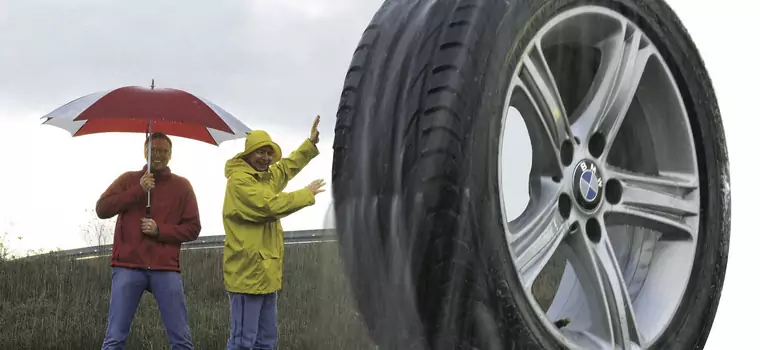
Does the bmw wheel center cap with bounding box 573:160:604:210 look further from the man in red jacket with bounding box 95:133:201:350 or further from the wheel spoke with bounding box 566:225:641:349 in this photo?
the man in red jacket with bounding box 95:133:201:350

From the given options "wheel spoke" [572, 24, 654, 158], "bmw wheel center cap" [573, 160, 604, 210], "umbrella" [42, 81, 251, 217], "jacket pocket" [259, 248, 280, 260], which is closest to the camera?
"bmw wheel center cap" [573, 160, 604, 210]

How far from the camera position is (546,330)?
2496 mm

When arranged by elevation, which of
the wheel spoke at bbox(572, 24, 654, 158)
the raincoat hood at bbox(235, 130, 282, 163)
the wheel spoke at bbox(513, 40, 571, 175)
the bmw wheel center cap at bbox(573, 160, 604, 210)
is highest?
the raincoat hood at bbox(235, 130, 282, 163)

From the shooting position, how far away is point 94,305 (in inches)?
378

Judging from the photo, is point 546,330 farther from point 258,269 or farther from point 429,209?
point 258,269

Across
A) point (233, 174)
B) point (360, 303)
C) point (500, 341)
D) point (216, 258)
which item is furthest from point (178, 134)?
point (216, 258)

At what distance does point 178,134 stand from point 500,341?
14.6 ft

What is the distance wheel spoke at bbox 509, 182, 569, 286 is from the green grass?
2.17 meters

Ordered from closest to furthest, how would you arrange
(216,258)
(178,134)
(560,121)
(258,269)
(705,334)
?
(560,121)
(705,334)
(258,269)
(178,134)
(216,258)

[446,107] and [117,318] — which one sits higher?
[446,107]

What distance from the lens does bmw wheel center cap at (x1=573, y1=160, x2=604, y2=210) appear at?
2789mm

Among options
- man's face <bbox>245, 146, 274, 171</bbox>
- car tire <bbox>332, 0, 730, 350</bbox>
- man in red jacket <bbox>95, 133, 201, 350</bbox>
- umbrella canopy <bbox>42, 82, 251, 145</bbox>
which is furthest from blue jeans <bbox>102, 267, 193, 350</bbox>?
car tire <bbox>332, 0, 730, 350</bbox>

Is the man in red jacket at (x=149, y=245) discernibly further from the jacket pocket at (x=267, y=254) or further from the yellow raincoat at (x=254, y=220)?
the jacket pocket at (x=267, y=254)

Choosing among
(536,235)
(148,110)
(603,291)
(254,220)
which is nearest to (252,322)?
(254,220)
